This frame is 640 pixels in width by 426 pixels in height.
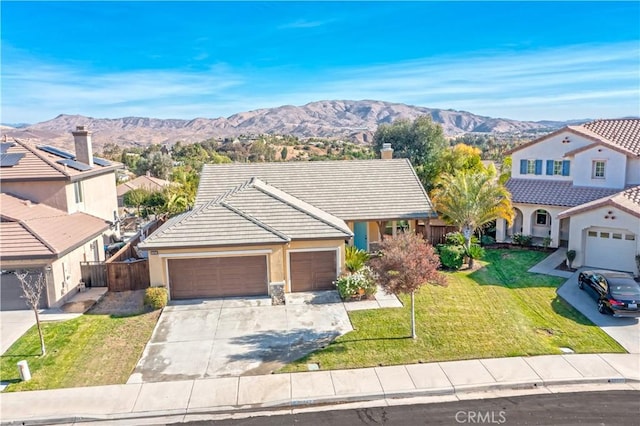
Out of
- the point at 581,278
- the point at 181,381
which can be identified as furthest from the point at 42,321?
the point at 581,278

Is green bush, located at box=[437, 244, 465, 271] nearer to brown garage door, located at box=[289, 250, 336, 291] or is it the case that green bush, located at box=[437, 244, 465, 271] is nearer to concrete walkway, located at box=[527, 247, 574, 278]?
concrete walkway, located at box=[527, 247, 574, 278]

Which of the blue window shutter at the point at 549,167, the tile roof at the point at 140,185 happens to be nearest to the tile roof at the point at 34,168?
the tile roof at the point at 140,185

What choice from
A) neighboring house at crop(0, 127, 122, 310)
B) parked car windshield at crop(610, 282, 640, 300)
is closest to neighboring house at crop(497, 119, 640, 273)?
parked car windshield at crop(610, 282, 640, 300)

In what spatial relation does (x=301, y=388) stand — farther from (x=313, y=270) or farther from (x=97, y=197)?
(x=97, y=197)

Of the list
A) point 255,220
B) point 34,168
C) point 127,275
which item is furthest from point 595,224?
point 34,168

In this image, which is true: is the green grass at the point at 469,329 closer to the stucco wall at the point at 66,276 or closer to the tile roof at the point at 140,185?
the stucco wall at the point at 66,276
